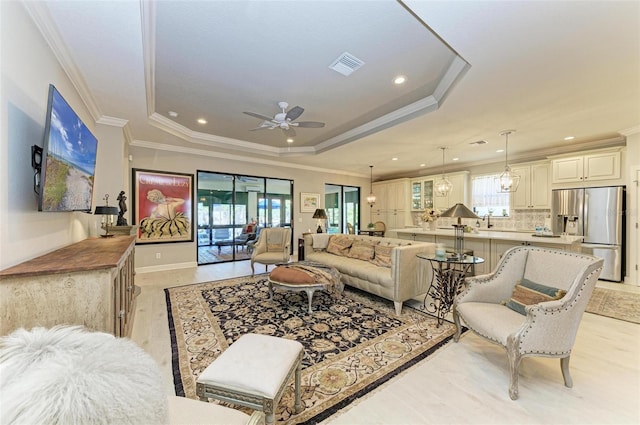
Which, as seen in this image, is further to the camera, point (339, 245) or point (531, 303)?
point (339, 245)

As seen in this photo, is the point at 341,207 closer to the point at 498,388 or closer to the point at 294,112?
the point at 294,112

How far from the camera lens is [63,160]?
197 centimetres

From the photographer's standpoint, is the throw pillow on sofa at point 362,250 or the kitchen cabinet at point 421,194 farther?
the kitchen cabinet at point 421,194

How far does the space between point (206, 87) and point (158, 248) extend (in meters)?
3.72

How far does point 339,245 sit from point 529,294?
2909mm

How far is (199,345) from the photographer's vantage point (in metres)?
2.43

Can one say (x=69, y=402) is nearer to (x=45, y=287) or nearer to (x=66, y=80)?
(x=45, y=287)

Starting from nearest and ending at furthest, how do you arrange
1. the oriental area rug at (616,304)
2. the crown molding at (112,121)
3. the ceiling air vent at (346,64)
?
the ceiling air vent at (346,64)
the oriental area rug at (616,304)
the crown molding at (112,121)

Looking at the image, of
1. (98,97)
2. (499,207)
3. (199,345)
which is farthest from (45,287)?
(499,207)

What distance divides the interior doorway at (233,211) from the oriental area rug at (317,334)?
98.3 inches

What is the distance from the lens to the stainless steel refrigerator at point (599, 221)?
4.51 metres

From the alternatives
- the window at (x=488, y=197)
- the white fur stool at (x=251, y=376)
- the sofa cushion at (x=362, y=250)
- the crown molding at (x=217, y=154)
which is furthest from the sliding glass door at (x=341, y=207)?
the white fur stool at (x=251, y=376)

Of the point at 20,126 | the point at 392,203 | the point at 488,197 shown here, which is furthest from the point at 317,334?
the point at 392,203

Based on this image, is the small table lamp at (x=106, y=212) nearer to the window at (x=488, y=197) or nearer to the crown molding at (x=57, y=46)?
the crown molding at (x=57, y=46)
